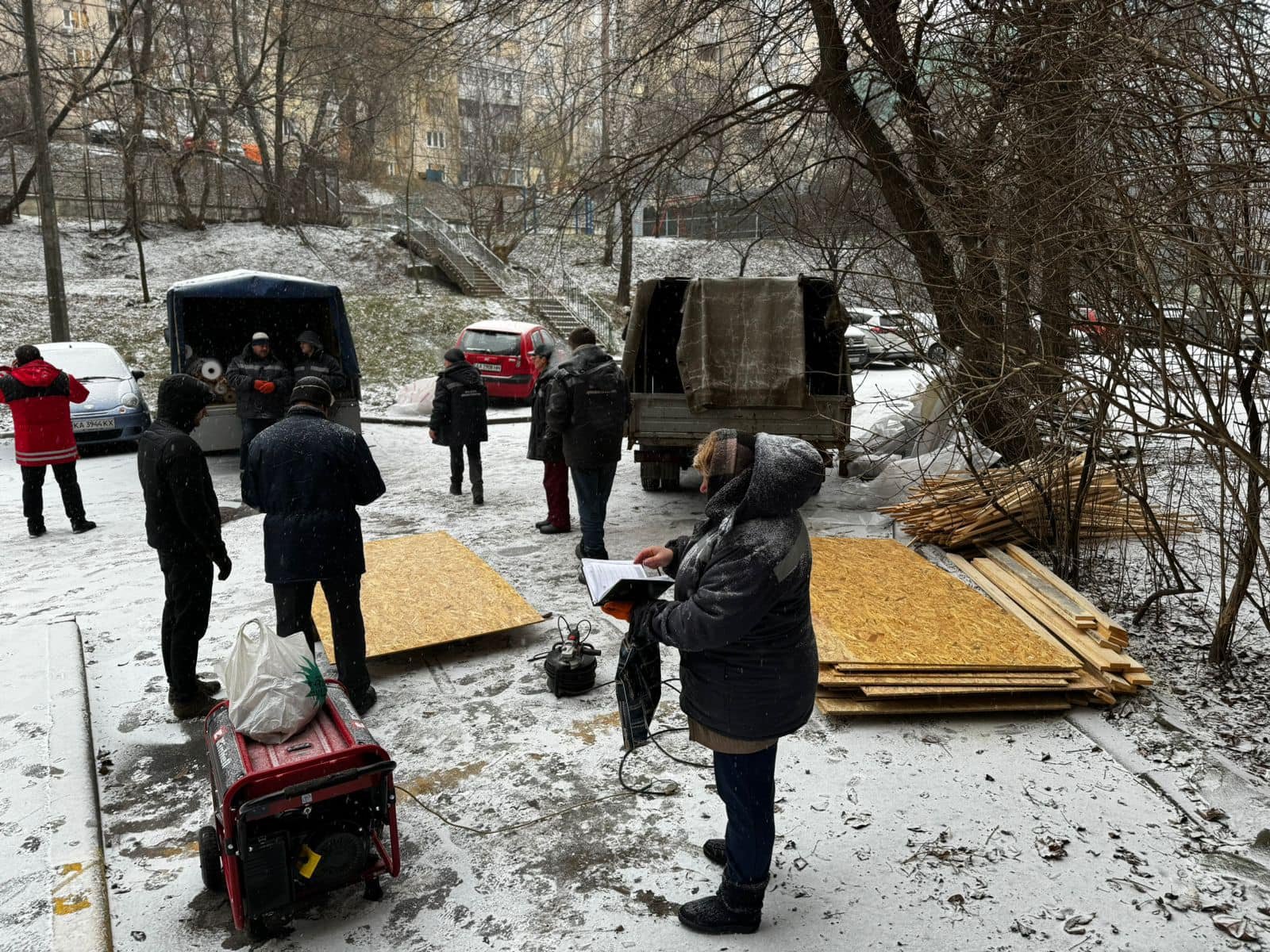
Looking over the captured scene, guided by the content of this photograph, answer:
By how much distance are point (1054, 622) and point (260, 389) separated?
8462mm

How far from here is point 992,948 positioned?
327 centimetres

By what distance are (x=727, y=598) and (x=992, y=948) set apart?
1.68 meters

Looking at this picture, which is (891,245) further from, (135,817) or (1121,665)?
(135,817)

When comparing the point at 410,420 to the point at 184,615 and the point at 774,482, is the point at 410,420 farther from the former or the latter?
the point at 774,482

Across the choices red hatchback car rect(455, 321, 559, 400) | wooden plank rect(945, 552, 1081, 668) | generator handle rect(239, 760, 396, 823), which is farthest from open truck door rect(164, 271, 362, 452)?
generator handle rect(239, 760, 396, 823)

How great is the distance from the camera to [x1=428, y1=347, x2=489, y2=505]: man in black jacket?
32.0 feet

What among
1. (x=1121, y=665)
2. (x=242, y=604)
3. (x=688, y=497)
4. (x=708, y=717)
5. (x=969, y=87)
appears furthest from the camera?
(x=688, y=497)

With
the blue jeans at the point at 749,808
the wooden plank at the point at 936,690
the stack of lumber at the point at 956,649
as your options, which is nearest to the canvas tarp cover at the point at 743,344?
the stack of lumber at the point at 956,649

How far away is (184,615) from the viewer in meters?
4.86

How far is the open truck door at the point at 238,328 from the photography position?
37.2 feet

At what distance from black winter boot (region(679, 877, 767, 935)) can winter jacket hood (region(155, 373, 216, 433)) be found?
357 cm

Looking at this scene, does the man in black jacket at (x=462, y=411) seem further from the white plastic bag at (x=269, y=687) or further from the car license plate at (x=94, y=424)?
A: the white plastic bag at (x=269, y=687)

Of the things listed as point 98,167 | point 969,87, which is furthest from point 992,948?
point 98,167

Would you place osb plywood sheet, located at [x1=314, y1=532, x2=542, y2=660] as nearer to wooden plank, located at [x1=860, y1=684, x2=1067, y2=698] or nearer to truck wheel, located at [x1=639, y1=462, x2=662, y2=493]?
wooden plank, located at [x1=860, y1=684, x2=1067, y2=698]
